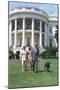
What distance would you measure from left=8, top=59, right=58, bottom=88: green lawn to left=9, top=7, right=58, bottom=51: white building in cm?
23

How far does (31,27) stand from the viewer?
3.16m

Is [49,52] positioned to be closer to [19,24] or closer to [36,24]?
[36,24]

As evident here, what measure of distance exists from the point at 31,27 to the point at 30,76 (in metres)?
0.67

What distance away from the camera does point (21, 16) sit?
313 centimetres

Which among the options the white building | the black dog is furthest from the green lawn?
the white building

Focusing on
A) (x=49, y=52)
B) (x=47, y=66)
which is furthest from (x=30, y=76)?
(x=49, y=52)

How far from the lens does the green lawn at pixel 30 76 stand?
122 inches

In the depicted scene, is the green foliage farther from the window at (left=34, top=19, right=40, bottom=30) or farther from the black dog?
the window at (left=34, top=19, right=40, bottom=30)

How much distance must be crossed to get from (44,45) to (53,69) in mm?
360

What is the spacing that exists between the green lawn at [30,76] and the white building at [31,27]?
230 millimetres

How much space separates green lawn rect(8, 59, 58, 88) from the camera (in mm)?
3090

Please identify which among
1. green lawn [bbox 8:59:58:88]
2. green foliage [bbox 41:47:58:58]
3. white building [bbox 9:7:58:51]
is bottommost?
green lawn [bbox 8:59:58:88]

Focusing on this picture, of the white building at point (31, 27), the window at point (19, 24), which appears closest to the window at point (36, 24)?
the white building at point (31, 27)

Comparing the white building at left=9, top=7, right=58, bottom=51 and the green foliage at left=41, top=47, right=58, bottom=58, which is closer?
the white building at left=9, top=7, right=58, bottom=51
